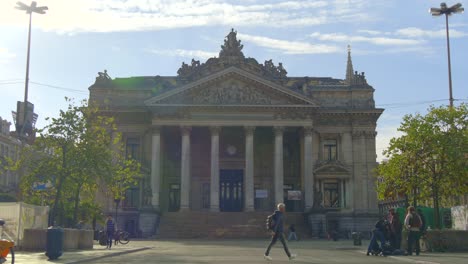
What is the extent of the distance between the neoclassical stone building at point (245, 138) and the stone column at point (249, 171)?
0.10 metres

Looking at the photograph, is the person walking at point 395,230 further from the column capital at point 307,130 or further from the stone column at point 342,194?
the stone column at point 342,194

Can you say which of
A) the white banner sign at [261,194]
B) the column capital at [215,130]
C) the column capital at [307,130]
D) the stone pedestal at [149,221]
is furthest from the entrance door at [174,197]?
the column capital at [307,130]

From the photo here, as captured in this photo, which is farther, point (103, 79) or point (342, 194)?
point (103, 79)

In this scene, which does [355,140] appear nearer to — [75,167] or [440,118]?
[440,118]

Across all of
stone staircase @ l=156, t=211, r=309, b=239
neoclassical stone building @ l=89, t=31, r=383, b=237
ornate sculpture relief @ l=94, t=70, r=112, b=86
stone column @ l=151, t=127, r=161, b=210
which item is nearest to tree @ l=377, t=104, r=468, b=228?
stone staircase @ l=156, t=211, r=309, b=239

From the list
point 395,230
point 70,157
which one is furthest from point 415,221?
point 70,157

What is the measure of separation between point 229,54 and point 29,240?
37.7m

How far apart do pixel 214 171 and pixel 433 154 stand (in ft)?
93.0

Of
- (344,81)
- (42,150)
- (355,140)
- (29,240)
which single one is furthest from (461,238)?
(344,81)

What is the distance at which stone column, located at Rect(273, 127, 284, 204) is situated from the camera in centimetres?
6034

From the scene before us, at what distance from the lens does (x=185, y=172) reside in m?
60.9

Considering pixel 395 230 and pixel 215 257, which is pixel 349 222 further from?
pixel 215 257

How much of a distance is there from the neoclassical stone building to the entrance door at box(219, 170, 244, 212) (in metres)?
0.11

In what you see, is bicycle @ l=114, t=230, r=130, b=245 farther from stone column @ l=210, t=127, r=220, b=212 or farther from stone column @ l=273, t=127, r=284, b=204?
stone column @ l=273, t=127, r=284, b=204
